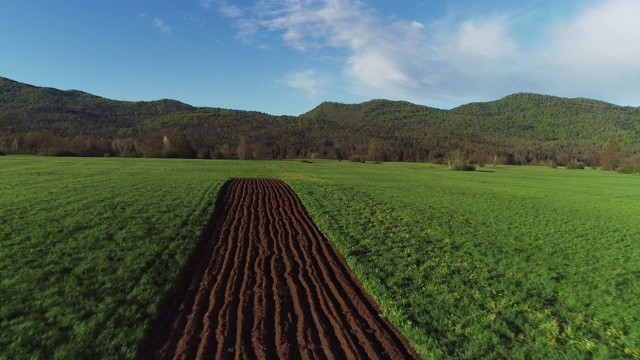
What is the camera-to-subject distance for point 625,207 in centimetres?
3105

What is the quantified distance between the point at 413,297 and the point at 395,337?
91.9 inches

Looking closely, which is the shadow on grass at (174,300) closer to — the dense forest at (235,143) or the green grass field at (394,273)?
Result: the green grass field at (394,273)

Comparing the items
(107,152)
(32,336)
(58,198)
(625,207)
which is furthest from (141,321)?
(107,152)

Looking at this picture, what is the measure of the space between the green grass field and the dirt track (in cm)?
63

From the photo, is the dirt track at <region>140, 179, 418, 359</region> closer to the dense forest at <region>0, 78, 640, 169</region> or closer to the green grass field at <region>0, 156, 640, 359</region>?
the green grass field at <region>0, 156, 640, 359</region>

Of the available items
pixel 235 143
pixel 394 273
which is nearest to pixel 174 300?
pixel 394 273

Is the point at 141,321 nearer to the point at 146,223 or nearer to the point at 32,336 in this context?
the point at 32,336

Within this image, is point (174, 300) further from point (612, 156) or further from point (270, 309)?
point (612, 156)

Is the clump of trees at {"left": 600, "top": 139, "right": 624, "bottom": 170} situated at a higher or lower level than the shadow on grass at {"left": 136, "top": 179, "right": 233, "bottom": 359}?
higher

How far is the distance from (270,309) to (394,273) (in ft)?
16.7

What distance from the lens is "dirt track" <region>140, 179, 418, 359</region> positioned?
7.09 m

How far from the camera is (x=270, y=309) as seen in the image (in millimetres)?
8828

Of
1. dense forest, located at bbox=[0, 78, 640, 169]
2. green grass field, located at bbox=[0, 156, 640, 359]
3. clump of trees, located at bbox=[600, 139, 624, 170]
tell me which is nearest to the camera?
green grass field, located at bbox=[0, 156, 640, 359]

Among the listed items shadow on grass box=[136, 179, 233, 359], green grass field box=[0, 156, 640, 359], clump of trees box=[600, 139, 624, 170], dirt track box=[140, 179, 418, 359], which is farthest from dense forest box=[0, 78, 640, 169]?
dirt track box=[140, 179, 418, 359]
